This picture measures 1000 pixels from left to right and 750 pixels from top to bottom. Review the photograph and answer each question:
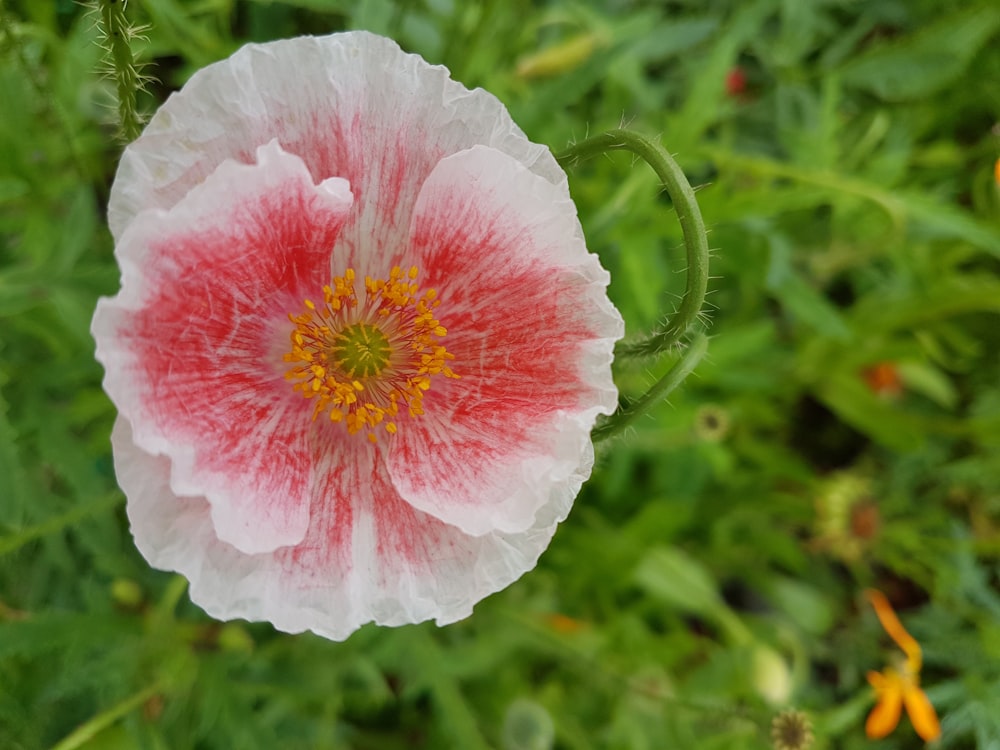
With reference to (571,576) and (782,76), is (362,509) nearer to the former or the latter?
(571,576)

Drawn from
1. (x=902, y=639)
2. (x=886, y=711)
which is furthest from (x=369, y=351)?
(x=902, y=639)

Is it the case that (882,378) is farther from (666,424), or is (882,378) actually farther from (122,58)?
(122,58)

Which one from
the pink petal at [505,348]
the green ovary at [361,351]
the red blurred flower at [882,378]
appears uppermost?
the pink petal at [505,348]

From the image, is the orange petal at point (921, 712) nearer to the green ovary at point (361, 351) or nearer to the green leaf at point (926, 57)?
the green ovary at point (361, 351)

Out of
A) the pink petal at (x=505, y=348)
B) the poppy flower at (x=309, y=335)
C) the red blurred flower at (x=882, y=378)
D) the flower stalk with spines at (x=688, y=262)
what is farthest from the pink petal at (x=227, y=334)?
the red blurred flower at (x=882, y=378)

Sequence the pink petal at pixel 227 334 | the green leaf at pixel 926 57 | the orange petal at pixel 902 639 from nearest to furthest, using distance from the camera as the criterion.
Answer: the pink petal at pixel 227 334 → the orange petal at pixel 902 639 → the green leaf at pixel 926 57

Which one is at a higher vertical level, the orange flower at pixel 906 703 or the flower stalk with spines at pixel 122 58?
the flower stalk with spines at pixel 122 58

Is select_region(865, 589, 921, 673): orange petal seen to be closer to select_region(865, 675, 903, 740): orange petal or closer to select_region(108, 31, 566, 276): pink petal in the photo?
select_region(865, 675, 903, 740): orange petal
